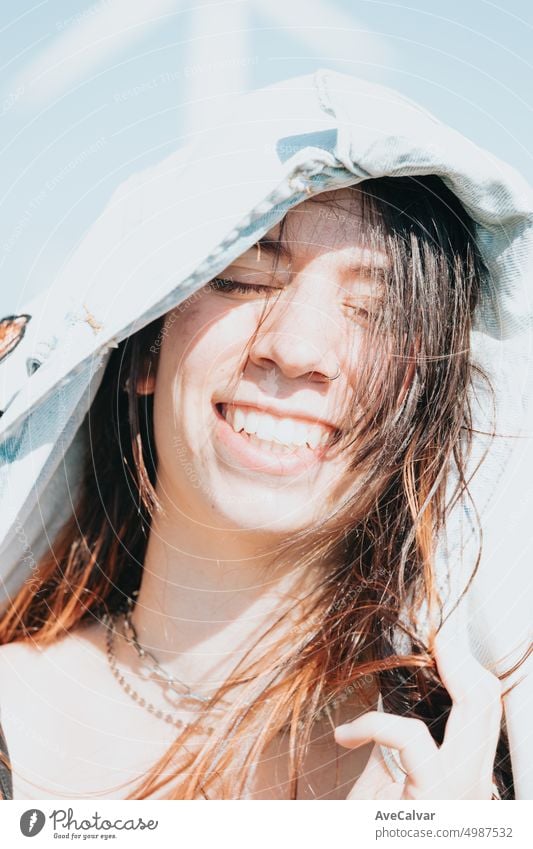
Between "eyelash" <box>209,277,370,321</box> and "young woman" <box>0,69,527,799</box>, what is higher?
"eyelash" <box>209,277,370,321</box>

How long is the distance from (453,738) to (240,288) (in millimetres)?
392

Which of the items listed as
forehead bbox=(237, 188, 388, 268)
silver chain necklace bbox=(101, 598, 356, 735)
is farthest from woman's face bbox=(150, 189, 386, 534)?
silver chain necklace bbox=(101, 598, 356, 735)

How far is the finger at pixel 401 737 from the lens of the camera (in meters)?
0.66

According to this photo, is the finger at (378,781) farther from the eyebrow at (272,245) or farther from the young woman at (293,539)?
the eyebrow at (272,245)

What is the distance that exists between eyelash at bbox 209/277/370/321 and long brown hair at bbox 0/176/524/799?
0.05 ft

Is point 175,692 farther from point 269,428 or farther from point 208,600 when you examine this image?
point 269,428

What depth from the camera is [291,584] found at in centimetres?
78

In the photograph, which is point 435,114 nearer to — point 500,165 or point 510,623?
point 500,165

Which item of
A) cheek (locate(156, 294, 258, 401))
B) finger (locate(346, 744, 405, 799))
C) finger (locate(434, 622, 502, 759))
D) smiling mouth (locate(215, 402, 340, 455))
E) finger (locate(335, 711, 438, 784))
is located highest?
cheek (locate(156, 294, 258, 401))

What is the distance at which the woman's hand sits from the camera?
0.67 m

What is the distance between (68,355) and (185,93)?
29cm

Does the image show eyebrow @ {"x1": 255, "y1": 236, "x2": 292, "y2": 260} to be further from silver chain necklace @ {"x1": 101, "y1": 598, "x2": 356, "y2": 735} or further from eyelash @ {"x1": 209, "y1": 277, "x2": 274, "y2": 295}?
silver chain necklace @ {"x1": 101, "y1": 598, "x2": 356, "y2": 735}

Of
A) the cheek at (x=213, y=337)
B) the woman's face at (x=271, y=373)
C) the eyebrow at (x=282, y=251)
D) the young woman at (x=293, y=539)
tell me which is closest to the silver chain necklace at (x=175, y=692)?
the young woman at (x=293, y=539)
